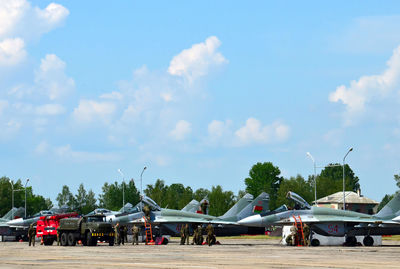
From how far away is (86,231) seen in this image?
4122 cm

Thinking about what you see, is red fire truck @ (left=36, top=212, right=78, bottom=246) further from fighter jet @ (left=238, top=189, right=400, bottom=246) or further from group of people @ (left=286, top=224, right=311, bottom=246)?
group of people @ (left=286, top=224, right=311, bottom=246)

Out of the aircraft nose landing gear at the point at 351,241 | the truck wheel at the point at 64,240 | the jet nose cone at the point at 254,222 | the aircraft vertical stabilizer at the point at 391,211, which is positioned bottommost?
the aircraft nose landing gear at the point at 351,241

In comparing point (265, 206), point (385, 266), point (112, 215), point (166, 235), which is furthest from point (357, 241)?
point (385, 266)

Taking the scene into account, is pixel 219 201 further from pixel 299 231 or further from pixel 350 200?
pixel 299 231

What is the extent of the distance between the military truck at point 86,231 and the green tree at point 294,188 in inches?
3276

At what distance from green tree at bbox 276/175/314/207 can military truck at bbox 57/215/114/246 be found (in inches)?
3276

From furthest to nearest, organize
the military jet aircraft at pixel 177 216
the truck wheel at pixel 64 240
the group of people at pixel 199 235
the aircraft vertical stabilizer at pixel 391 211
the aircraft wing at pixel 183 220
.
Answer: the military jet aircraft at pixel 177 216
the aircraft wing at pixel 183 220
the aircraft vertical stabilizer at pixel 391 211
the truck wheel at pixel 64 240
the group of people at pixel 199 235

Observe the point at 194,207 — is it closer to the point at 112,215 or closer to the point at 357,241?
the point at 112,215

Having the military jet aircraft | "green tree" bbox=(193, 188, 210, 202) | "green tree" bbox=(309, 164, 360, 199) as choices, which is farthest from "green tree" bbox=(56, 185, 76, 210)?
the military jet aircraft

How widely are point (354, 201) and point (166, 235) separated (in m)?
79.3

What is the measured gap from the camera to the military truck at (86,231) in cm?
4084

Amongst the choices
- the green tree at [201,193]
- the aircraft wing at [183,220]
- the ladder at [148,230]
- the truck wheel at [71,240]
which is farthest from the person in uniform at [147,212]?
the green tree at [201,193]

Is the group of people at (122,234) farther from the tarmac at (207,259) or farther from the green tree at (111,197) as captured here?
the green tree at (111,197)

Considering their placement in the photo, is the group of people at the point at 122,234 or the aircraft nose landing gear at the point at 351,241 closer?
the aircraft nose landing gear at the point at 351,241
